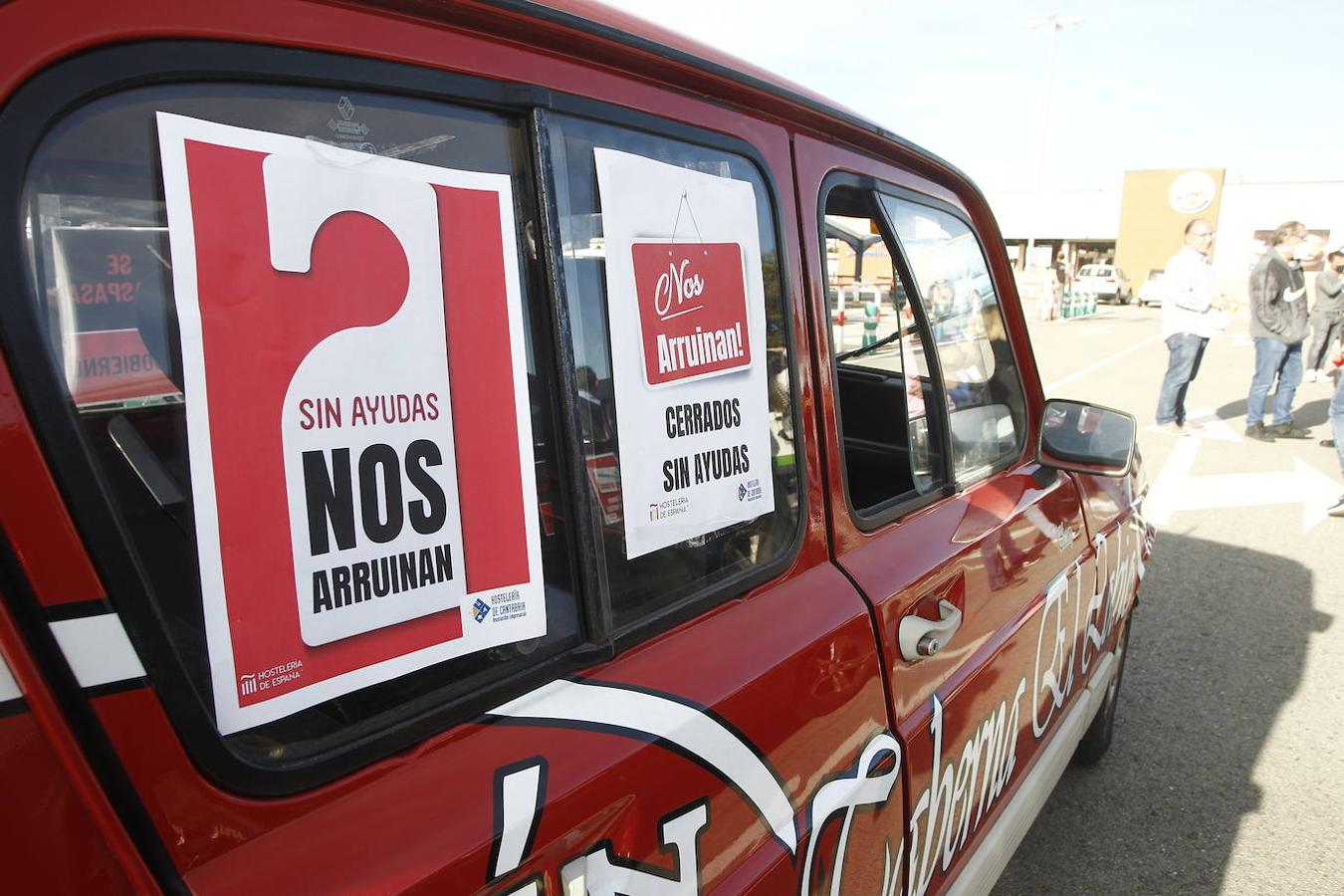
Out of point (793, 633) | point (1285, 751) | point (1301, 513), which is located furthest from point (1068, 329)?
point (793, 633)

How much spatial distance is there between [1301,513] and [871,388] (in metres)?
4.93

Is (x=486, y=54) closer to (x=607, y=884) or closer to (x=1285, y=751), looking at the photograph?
(x=607, y=884)

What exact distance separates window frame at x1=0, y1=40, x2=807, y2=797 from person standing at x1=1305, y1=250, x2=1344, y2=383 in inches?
381

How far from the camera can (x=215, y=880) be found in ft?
2.36

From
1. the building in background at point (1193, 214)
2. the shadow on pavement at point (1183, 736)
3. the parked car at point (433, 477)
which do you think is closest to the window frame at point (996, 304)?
the parked car at point (433, 477)

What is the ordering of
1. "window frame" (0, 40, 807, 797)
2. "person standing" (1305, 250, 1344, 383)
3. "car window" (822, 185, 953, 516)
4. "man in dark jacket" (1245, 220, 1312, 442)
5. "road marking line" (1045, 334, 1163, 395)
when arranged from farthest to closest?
"road marking line" (1045, 334, 1163, 395)
"person standing" (1305, 250, 1344, 383)
"man in dark jacket" (1245, 220, 1312, 442)
"car window" (822, 185, 953, 516)
"window frame" (0, 40, 807, 797)

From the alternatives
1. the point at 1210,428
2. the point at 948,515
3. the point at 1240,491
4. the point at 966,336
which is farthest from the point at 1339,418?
the point at 948,515

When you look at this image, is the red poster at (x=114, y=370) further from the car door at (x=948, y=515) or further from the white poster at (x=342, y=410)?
the car door at (x=948, y=515)

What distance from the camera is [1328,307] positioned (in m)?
8.23

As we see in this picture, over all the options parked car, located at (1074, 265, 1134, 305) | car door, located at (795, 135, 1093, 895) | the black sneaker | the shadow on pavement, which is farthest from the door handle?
parked car, located at (1074, 265, 1134, 305)

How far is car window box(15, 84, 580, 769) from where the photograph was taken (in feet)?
2.26

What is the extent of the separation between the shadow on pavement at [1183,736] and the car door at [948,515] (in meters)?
0.67

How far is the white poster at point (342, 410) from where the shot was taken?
29.4 inches

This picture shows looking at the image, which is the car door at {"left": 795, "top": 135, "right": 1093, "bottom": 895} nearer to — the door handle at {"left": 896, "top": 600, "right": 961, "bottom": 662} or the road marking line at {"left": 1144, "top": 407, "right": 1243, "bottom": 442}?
the door handle at {"left": 896, "top": 600, "right": 961, "bottom": 662}
